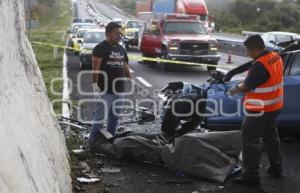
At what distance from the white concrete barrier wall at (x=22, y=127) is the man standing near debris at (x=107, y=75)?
5.17 feet

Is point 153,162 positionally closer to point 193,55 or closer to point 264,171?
point 264,171

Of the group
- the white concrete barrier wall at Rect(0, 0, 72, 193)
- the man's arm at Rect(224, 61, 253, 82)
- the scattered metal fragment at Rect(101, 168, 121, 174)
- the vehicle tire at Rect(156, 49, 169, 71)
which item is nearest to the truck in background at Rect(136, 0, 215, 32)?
the vehicle tire at Rect(156, 49, 169, 71)

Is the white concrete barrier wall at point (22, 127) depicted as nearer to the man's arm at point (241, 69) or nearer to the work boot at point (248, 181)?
the work boot at point (248, 181)

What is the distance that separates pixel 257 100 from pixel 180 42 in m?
13.6

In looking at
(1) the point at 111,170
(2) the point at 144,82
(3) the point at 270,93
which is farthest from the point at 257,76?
(2) the point at 144,82

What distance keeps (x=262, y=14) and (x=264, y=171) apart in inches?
2599

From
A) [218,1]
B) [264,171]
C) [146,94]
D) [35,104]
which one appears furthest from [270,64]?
[218,1]

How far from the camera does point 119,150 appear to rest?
721 centimetres

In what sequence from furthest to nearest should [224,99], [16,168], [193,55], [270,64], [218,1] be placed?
[218,1], [193,55], [224,99], [270,64], [16,168]

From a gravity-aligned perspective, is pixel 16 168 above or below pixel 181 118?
above

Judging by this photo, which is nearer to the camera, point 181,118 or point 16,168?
point 16,168

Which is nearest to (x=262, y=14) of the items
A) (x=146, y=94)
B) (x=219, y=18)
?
(x=219, y=18)

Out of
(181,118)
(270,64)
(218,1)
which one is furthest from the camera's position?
(218,1)

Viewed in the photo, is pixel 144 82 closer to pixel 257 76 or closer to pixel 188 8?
pixel 257 76
